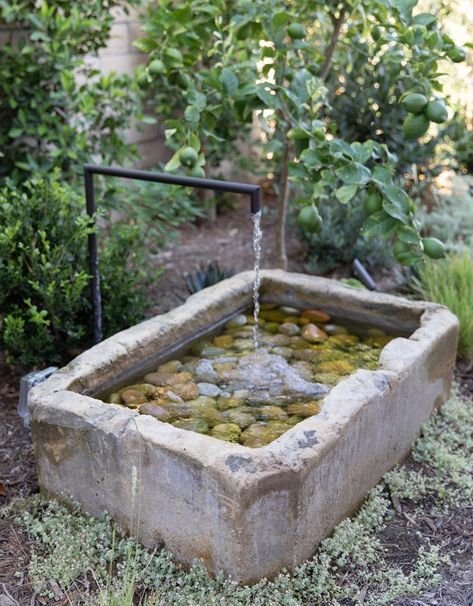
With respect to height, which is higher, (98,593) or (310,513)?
(310,513)

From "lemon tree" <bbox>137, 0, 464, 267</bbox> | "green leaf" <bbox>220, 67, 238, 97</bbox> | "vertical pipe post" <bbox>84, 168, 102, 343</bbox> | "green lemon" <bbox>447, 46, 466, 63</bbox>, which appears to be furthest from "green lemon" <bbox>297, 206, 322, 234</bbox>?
"vertical pipe post" <bbox>84, 168, 102, 343</bbox>

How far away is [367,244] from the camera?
198 inches

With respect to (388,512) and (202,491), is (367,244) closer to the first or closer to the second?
(388,512)

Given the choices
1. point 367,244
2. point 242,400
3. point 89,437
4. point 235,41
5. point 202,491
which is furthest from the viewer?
point 367,244

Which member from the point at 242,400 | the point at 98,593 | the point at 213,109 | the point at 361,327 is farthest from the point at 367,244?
the point at 98,593

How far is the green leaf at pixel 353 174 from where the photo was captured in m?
2.90

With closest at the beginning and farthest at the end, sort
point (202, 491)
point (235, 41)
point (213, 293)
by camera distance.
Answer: point (202, 491)
point (213, 293)
point (235, 41)

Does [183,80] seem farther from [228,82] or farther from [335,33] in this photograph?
[335,33]

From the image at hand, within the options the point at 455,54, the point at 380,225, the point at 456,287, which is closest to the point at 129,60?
the point at 456,287

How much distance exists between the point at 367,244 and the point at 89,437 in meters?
2.93

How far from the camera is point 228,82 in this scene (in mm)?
3305

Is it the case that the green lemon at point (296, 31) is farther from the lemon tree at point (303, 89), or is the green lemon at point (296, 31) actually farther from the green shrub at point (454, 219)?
the green shrub at point (454, 219)

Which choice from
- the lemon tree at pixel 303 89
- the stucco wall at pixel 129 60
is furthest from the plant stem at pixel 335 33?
the stucco wall at pixel 129 60

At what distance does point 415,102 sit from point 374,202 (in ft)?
1.32
